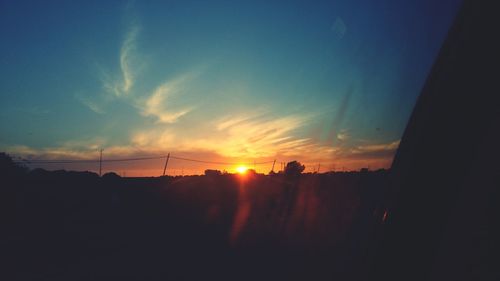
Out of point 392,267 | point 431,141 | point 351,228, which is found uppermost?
point 431,141

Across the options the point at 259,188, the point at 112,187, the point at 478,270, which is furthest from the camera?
the point at 259,188

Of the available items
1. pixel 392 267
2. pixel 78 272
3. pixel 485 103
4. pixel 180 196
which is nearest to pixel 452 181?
pixel 485 103

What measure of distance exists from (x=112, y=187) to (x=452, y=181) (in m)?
22.6

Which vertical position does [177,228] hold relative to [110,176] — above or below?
below

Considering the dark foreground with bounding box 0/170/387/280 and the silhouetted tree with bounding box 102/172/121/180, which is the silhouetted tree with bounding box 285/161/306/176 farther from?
the silhouetted tree with bounding box 102/172/121/180

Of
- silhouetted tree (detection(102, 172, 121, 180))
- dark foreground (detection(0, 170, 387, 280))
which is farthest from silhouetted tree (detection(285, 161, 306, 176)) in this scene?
silhouetted tree (detection(102, 172, 121, 180))

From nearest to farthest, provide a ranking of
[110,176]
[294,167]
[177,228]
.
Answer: [177,228] → [110,176] → [294,167]

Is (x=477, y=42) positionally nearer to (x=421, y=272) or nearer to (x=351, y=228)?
(x=421, y=272)

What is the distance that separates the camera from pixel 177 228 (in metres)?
14.4

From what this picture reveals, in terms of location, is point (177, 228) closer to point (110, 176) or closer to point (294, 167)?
point (110, 176)

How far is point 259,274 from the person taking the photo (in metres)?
8.25

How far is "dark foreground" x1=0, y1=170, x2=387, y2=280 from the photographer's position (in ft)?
29.2

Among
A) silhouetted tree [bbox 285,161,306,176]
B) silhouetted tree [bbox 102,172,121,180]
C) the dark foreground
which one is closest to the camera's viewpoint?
the dark foreground

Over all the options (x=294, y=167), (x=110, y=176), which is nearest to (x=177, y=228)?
(x=110, y=176)
